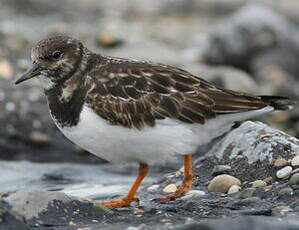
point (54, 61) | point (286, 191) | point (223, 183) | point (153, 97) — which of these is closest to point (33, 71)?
point (54, 61)

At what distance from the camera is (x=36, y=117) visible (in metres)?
8.73

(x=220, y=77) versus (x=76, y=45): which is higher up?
(x=220, y=77)

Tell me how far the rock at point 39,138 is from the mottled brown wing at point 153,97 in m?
3.01

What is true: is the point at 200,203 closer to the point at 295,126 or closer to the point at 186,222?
the point at 186,222

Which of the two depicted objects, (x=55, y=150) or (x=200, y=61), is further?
(x=200, y=61)

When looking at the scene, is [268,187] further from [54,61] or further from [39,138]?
[39,138]

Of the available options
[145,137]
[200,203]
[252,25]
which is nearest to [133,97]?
[145,137]

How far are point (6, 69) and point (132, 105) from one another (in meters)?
4.71

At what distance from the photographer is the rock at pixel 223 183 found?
5.64 m

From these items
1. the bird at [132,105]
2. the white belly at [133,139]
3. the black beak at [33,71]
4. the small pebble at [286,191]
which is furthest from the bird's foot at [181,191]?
the black beak at [33,71]

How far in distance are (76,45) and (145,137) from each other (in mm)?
1010

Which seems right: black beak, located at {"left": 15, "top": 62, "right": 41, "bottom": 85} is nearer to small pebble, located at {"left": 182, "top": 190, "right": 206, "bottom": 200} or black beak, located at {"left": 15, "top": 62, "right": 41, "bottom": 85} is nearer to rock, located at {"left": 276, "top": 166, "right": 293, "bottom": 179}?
small pebble, located at {"left": 182, "top": 190, "right": 206, "bottom": 200}

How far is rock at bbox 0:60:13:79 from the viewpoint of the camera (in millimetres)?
9547

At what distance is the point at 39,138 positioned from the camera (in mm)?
8406
